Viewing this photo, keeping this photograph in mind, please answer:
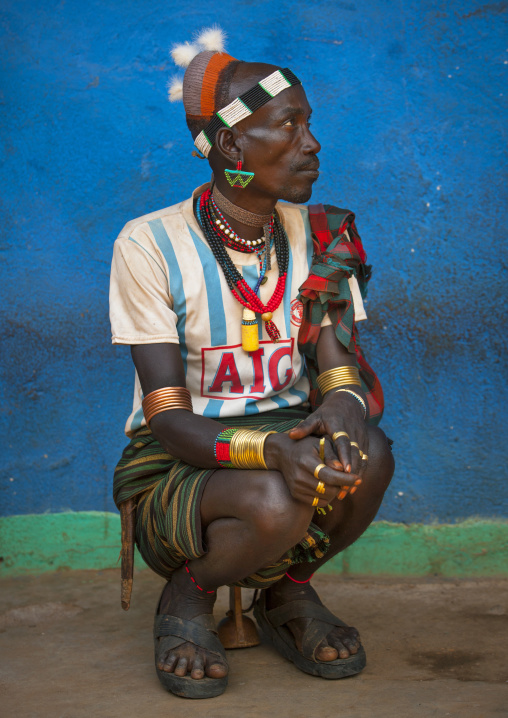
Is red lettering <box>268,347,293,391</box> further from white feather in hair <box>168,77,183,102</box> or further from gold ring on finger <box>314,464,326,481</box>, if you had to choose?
white feather in hair <box>168,77,183,102</box>

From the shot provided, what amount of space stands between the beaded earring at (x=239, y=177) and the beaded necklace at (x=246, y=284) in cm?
16

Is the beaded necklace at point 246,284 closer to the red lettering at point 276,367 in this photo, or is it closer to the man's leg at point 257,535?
the red lettering at point 276,367

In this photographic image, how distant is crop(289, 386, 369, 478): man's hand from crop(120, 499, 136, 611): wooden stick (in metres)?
0.74

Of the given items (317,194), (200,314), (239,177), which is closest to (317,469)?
(200,314)

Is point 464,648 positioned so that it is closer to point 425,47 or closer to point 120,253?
point 120,253

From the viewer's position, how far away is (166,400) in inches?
99.0

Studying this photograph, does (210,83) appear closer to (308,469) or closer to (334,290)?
(334,290)

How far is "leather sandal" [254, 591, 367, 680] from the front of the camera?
2551 mm

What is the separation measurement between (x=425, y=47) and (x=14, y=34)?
1.73 m

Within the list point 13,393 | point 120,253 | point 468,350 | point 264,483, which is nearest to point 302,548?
point 264,483

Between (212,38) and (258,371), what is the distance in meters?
1.46

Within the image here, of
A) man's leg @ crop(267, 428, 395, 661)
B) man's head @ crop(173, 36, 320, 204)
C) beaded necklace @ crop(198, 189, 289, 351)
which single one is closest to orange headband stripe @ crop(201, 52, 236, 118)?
man's head @ crop(173, 36, 320, 204)

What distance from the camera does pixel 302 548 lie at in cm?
258

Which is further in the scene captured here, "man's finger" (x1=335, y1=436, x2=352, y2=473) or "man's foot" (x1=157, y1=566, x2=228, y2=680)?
"man's foot" (x1=157, y1=566, x2=228, y2=680)
